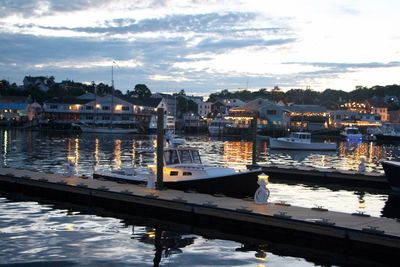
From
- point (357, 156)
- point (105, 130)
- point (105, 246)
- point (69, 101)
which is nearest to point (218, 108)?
point (69, 101)

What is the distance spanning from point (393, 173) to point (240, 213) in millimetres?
15512

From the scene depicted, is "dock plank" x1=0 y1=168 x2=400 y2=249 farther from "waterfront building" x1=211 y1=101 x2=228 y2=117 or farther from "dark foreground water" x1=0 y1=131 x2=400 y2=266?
"waterfront building" x1=211 y1=101 x2=228 y2=117

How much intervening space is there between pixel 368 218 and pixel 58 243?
35.7 feet

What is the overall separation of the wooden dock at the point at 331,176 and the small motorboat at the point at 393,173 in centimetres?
300

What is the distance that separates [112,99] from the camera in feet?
440

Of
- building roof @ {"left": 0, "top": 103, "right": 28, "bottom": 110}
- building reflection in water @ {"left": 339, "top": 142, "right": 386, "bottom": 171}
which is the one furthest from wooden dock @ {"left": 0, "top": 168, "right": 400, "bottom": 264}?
building roof @ {"left": 0, "top": 103, "right": 28, "bottom": 110}

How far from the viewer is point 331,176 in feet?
128

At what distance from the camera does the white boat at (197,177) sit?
2809 centimetres

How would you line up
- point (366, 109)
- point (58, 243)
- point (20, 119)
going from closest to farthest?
point (58, 243) → point (20, 119) → point (366, 109)

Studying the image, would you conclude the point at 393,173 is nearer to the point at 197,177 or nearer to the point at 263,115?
the point at 197,177

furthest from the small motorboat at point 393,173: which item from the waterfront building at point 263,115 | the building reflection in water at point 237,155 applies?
the waterfront building at point 263,115

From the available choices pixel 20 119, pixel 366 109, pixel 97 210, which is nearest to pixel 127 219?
pixel 97 210

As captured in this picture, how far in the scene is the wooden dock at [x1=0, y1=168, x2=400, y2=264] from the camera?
722 inches

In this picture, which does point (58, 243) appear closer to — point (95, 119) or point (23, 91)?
point (95, 119)
